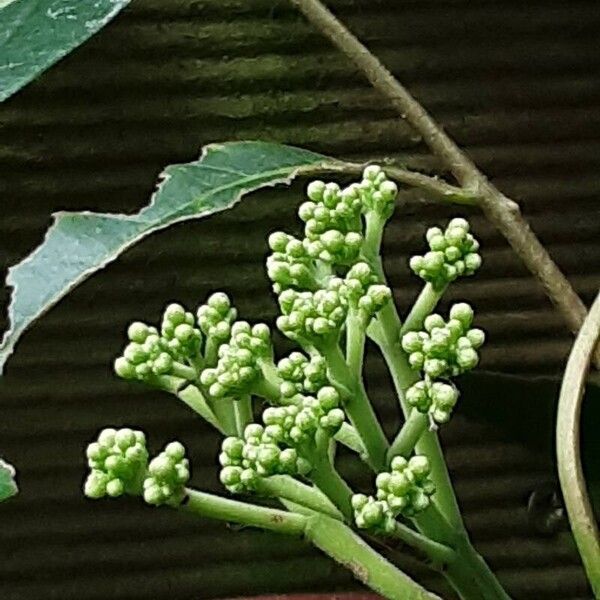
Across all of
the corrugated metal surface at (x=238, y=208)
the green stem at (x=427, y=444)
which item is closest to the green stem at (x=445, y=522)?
the green stem at (x=427, y=444)

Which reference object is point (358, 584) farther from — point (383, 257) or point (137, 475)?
point (137, 475)

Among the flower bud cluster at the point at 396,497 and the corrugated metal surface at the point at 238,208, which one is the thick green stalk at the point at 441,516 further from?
the corrugated metal surface at the point at 238,208

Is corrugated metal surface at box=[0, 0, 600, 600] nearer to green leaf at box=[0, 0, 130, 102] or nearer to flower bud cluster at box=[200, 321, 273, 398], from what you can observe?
green leaf at box=[0, 0, 130, 102]

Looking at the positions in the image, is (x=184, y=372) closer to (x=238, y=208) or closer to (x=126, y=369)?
(x=126, y=369)

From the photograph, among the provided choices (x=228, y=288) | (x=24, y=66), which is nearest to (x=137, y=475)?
(x=24, y=66)

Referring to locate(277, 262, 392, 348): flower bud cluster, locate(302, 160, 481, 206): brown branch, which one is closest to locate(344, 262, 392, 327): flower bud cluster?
locate(277, 262, 392, 348): flower bud cluster

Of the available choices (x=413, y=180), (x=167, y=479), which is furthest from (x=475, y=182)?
(x=167, y=479)
